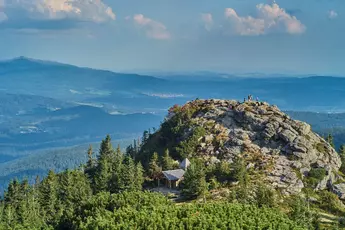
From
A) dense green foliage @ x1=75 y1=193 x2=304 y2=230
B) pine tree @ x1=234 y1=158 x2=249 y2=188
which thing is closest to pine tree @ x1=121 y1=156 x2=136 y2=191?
pine tree @ x1=234 y1=158 x2=249 y2=188

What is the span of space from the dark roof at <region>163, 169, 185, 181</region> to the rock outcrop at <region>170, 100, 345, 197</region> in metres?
8.42

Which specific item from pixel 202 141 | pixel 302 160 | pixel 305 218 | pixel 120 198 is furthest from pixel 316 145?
pixel 120 198

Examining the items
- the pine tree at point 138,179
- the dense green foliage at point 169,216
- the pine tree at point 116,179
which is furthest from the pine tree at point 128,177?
the dense green foliage at point 169,216

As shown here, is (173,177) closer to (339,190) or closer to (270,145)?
(270,145)

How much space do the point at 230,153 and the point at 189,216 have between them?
41.6 metres

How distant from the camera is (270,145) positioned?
274 ft

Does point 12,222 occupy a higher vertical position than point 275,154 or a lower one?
lower

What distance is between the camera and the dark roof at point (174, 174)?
74062 millimetres

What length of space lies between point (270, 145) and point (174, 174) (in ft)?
69.2

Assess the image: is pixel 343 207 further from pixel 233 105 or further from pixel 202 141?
pixel 233 105

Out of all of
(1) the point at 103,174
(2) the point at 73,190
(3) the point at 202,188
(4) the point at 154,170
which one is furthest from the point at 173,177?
(2) the point at 73,190

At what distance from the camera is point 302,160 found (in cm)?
7944

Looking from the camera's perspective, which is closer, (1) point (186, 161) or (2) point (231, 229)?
(2) point (231, 229)

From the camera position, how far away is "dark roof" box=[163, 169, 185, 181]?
2916 inches
